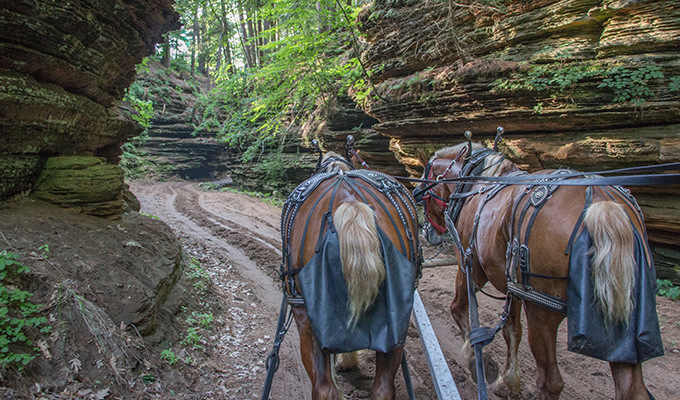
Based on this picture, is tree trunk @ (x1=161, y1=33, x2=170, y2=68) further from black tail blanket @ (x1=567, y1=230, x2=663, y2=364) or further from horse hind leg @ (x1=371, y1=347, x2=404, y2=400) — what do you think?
black tail blanket @ (x1=567, y1=230, x2=663, y2=364)

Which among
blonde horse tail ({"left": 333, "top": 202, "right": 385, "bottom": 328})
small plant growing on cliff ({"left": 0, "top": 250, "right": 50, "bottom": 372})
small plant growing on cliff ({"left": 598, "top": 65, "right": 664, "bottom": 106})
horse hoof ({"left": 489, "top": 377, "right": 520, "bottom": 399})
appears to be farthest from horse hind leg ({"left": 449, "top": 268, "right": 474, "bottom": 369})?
small plant growing on cliff ({"left": 598, "top": 65, "right": 664, "bottom": 106})

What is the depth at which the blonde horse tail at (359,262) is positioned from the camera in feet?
6.50

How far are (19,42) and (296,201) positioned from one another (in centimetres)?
311

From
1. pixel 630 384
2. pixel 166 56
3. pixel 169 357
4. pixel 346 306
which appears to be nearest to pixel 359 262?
pixel 346 306

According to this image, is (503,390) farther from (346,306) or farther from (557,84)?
(557,84)

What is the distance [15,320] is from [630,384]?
3.81m

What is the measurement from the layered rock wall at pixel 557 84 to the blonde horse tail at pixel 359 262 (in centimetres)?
532

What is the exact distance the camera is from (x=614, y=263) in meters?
1.97

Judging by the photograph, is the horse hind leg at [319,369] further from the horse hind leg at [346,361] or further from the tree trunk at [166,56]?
the tree trunk at [166,56]

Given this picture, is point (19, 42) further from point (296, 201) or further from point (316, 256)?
point (316, 256)

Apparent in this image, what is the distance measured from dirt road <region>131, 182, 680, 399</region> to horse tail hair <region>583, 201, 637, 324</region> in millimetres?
1713

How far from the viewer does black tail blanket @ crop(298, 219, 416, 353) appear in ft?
6.61

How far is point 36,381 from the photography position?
2.12m

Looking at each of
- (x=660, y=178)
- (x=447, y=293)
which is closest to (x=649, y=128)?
(x=447, y=293)
